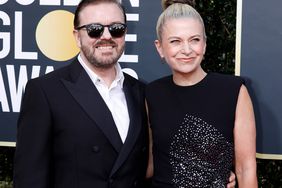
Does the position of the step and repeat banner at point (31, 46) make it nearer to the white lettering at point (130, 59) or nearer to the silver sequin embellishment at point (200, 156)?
the white lettering at point (130, 59)

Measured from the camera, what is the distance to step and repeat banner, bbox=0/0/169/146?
3016 millimetres

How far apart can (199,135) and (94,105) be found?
0.45m

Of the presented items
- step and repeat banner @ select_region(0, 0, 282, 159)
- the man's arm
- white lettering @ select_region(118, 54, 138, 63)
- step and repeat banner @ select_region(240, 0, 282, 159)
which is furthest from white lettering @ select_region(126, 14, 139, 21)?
the man's arm

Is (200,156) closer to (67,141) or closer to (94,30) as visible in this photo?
(67,141)

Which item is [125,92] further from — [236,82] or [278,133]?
[278,133]

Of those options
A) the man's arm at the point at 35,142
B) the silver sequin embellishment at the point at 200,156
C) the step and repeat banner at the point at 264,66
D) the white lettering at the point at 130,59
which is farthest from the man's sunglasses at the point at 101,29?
the step and repeat banner at the point at 264,66

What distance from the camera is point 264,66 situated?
110 inches

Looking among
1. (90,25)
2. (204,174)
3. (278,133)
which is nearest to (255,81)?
(278,133)

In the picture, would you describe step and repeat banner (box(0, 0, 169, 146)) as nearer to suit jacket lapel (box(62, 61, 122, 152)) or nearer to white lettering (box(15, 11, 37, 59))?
white lettering (box(15, 11, 37, 59))

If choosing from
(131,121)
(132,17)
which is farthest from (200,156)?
(132,17)

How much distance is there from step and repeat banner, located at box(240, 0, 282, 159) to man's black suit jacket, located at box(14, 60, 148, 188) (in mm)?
880

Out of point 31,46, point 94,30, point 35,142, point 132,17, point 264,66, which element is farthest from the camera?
point 31,46

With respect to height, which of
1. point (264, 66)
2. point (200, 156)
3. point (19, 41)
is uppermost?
point (19, 41)

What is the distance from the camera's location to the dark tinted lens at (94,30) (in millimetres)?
2260
